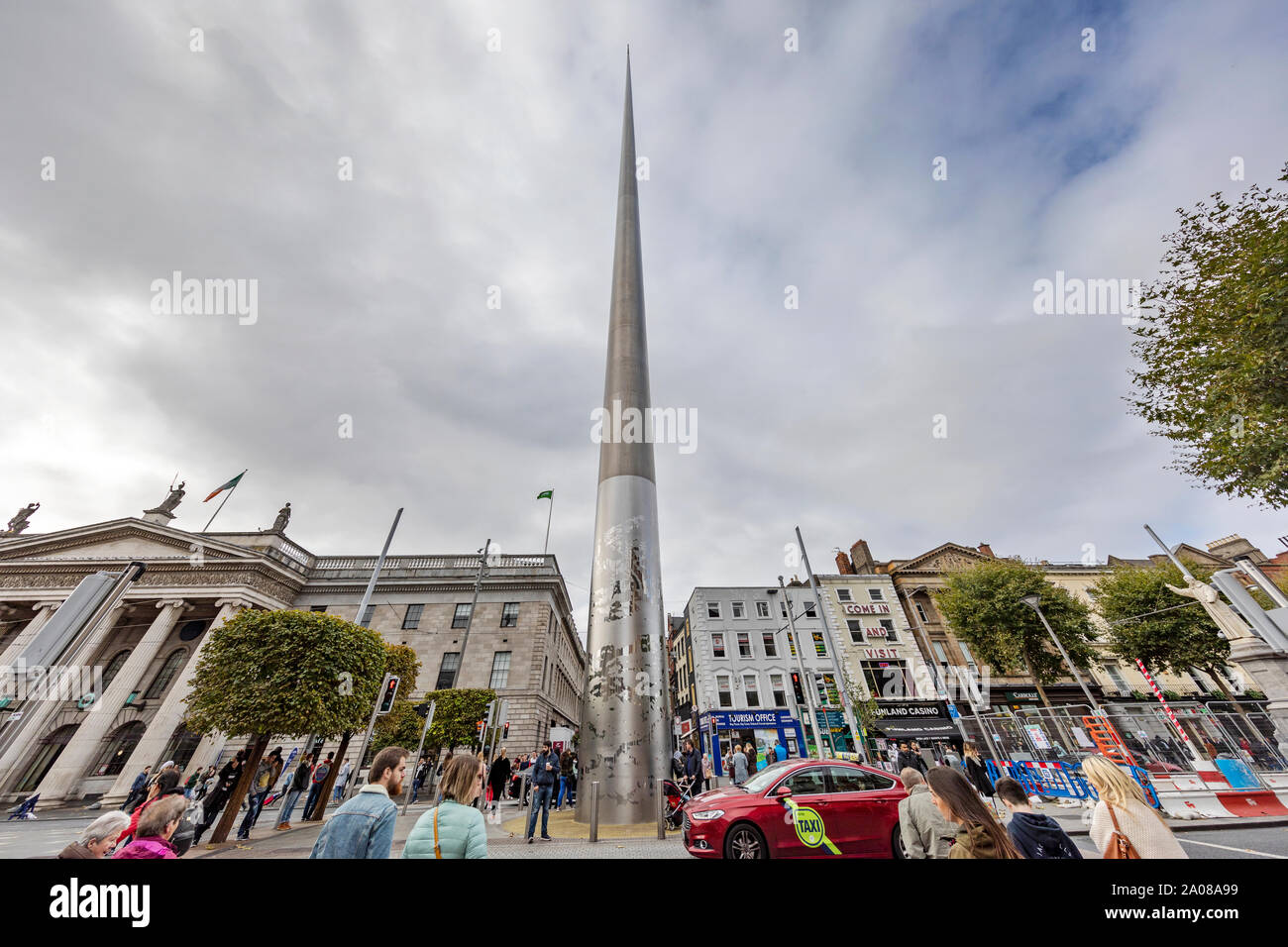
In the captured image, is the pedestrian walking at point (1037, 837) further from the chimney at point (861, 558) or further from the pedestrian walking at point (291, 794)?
the chimney at point (861, 558)

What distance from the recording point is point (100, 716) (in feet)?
88.0

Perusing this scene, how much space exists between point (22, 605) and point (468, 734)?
3549 centimetres

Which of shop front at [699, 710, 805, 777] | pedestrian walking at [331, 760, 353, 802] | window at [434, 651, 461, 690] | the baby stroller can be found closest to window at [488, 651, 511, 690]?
window at [434, 651, 461, 690]

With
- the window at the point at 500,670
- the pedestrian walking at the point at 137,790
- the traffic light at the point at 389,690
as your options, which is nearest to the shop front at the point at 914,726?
the window at the point at 500,670

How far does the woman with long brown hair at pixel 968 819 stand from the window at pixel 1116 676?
164 ft

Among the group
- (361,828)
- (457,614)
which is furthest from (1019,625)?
(361,828)

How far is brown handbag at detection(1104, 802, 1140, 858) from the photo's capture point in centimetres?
352

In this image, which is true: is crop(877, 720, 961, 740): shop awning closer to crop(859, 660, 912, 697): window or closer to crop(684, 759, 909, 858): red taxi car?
crop(859, 660, 912, 697): window

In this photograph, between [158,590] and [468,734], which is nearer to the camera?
[468,734]

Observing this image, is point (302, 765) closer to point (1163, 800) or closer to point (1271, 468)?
point (1163, 800)

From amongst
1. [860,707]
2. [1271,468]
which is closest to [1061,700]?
[860,707]

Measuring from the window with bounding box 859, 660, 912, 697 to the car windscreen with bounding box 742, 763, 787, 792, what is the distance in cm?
3299
